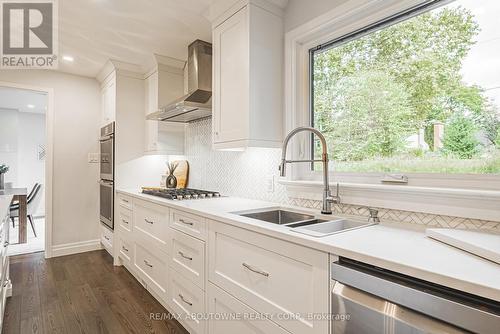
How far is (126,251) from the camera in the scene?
2.95m

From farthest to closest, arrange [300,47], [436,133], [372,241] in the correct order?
[300,47] < [436,133] < [372,241]

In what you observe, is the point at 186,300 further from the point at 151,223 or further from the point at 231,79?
the point at 231,79

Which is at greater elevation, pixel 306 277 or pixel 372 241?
pixel 372 241

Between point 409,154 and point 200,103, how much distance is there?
174 cm

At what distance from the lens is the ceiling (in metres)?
2.13

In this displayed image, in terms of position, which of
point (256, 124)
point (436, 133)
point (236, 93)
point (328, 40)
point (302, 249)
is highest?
point (328, 40)

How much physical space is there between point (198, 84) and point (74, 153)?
2.29 meters

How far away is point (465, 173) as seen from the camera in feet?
4.08

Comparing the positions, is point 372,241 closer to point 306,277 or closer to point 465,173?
point 306,277

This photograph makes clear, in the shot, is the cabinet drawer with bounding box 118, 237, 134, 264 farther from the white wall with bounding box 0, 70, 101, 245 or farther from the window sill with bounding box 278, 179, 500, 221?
the window sill with bounding box 278, 179, 500, 221

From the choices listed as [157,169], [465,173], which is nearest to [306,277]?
[465,173]

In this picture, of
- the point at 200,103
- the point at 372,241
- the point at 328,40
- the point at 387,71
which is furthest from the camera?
the point at 200,103

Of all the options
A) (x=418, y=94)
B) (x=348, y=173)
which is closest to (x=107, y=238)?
(x=348, y=173)

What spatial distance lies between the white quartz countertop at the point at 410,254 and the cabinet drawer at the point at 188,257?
0.53 metres
